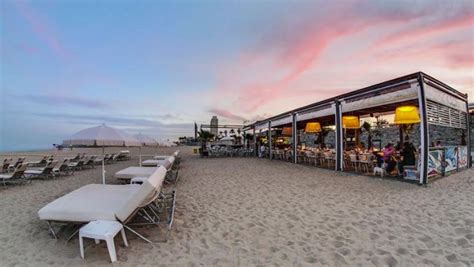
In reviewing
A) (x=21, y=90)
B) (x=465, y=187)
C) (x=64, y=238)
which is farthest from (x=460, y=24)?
(x=21, y=90)

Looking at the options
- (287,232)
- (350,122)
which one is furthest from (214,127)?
(287,232)

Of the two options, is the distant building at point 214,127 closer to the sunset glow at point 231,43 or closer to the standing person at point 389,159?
the sunset glow at point 231,43

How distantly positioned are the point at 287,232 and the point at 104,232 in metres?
2.65

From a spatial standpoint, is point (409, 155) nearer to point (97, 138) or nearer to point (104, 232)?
point (104, 232)

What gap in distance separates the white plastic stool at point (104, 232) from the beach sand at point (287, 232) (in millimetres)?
151

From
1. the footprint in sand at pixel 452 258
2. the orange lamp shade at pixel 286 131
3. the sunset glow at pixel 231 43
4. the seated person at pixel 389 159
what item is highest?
the sunset glow at pixel 231 43

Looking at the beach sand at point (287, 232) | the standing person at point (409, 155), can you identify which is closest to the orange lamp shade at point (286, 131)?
the standing person at point (409, 155)

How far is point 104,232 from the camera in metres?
3.05

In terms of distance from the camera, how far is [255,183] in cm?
847

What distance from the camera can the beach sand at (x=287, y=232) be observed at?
3.04 meters

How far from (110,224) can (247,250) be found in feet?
6.23

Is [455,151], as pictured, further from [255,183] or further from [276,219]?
[276,219]

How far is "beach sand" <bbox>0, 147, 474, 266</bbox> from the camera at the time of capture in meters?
3.04

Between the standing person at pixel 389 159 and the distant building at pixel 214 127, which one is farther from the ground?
the distant building at pixel 214 127
